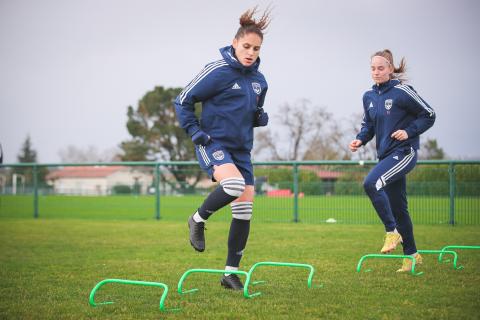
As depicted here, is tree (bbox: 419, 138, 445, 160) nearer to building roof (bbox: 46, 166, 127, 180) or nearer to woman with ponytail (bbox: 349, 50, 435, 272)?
building roof (bbox: 46, 166, 127, 180)

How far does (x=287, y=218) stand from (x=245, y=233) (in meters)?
10.2

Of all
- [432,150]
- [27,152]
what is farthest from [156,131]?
[27,152]

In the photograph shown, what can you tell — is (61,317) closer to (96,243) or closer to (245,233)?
(245,233)

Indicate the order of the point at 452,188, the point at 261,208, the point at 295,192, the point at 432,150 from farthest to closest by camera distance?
1. the point at 432,150
2. the point at 261,208
3. the point at 295,192
4. the point at 452,188

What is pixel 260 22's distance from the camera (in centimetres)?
568

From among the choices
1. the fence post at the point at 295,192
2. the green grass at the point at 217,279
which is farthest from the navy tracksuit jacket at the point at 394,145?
the fence post at the point at 295,192

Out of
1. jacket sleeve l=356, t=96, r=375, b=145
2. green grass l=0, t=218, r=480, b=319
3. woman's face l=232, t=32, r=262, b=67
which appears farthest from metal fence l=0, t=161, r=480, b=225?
woman's face l=232, t=32, r=262, b=67

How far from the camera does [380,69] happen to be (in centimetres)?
695

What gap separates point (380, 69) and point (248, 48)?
6.91 ft

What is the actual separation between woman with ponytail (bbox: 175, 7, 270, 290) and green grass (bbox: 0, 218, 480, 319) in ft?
2.57

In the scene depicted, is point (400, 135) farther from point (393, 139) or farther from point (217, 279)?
point (217, 279)

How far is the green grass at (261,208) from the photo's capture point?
14.5m

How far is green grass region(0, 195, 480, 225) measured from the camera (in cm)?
1452

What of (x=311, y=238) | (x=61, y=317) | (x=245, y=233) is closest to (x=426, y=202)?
(x=311, y=238)
